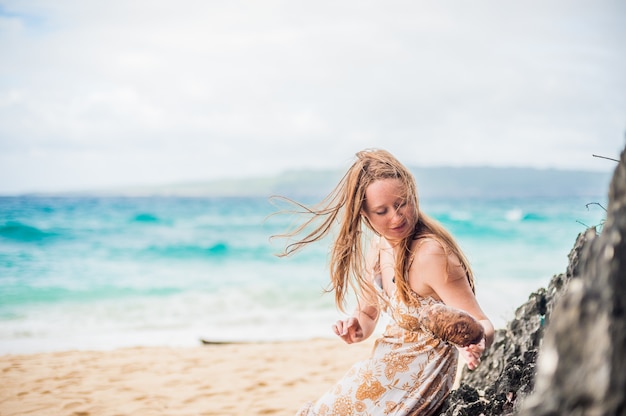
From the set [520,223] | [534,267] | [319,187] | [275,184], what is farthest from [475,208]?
[534,267]

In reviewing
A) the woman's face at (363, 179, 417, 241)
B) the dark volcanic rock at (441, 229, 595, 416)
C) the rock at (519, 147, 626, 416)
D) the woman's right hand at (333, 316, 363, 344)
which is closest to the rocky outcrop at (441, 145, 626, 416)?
the rock at (519, 147, 626, 416)

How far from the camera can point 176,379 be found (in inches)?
252

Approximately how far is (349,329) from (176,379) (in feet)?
13.1

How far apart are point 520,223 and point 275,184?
28373 millimetres

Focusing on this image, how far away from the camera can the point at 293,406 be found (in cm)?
525

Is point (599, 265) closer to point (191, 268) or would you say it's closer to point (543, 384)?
point (543, 384)

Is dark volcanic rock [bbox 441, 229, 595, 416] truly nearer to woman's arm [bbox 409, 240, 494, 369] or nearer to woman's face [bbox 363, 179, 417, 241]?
woman's arm [bbox 409, 240, 494, 369]

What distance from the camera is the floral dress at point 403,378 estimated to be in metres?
2.69

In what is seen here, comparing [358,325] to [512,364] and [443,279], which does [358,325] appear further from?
[512,364]

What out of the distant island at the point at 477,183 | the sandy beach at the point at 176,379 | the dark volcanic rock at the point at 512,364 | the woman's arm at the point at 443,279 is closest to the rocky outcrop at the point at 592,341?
the dark volcanic rock at the point at 512,364

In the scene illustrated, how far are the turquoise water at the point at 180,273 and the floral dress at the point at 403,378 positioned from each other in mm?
799

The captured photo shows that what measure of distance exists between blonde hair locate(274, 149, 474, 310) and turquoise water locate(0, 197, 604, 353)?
0.39 m

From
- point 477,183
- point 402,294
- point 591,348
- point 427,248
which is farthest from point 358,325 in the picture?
point 477,183

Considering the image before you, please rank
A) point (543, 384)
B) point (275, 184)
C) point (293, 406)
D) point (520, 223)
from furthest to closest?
point (275, 184), point (520, 223), point (293, 406), point (543, 384)
